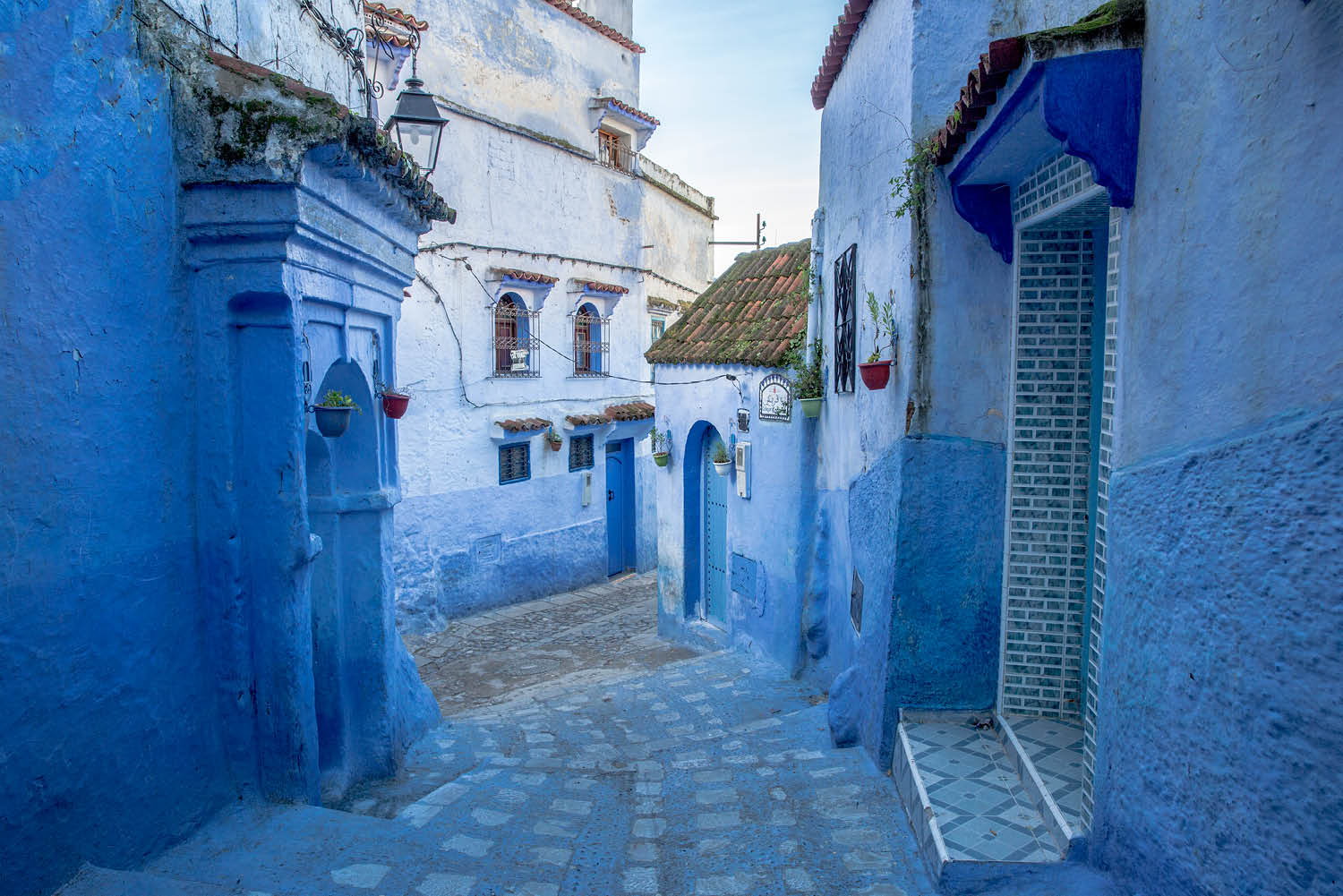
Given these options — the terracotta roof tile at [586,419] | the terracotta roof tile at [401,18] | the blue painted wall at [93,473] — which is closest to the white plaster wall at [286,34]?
the blue painted wall at [93,473]

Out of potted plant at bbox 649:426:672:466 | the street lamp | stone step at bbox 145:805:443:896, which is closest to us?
stone step at bbox 145:805:443:896

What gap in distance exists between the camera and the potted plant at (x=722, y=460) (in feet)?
34.3

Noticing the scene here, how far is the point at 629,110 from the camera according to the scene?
16.9 metres

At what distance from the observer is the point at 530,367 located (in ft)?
49.4

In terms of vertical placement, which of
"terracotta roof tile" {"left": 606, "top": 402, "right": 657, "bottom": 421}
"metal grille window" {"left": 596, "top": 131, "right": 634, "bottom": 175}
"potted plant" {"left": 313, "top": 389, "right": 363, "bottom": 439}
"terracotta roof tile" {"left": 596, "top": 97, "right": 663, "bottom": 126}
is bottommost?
"terracotta roof tile" {"left": 606, "top": 402, "right": 657, "bottom": 421}

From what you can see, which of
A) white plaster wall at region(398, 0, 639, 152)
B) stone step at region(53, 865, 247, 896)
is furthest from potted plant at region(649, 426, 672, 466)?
stone step at region(53, 865, 247, 896)

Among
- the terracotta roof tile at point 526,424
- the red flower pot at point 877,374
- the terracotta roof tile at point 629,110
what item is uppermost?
the terracotta roof tile at point 629,110

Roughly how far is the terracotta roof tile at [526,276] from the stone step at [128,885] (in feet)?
37.8

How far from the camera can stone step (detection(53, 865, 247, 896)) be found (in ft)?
10.9

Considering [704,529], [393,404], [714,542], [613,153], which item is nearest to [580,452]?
[704,529]

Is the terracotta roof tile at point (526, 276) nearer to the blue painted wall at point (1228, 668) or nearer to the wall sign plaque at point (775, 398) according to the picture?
the wall sign plaque at point (775, 398)

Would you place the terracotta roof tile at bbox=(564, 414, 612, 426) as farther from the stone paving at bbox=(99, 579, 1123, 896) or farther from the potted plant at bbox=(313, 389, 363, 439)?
the potted plant at bbox=(313, 389, 363, 439)

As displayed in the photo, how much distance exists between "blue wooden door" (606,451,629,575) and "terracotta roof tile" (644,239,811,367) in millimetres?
5652

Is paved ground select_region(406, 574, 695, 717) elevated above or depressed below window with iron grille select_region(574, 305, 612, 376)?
below
